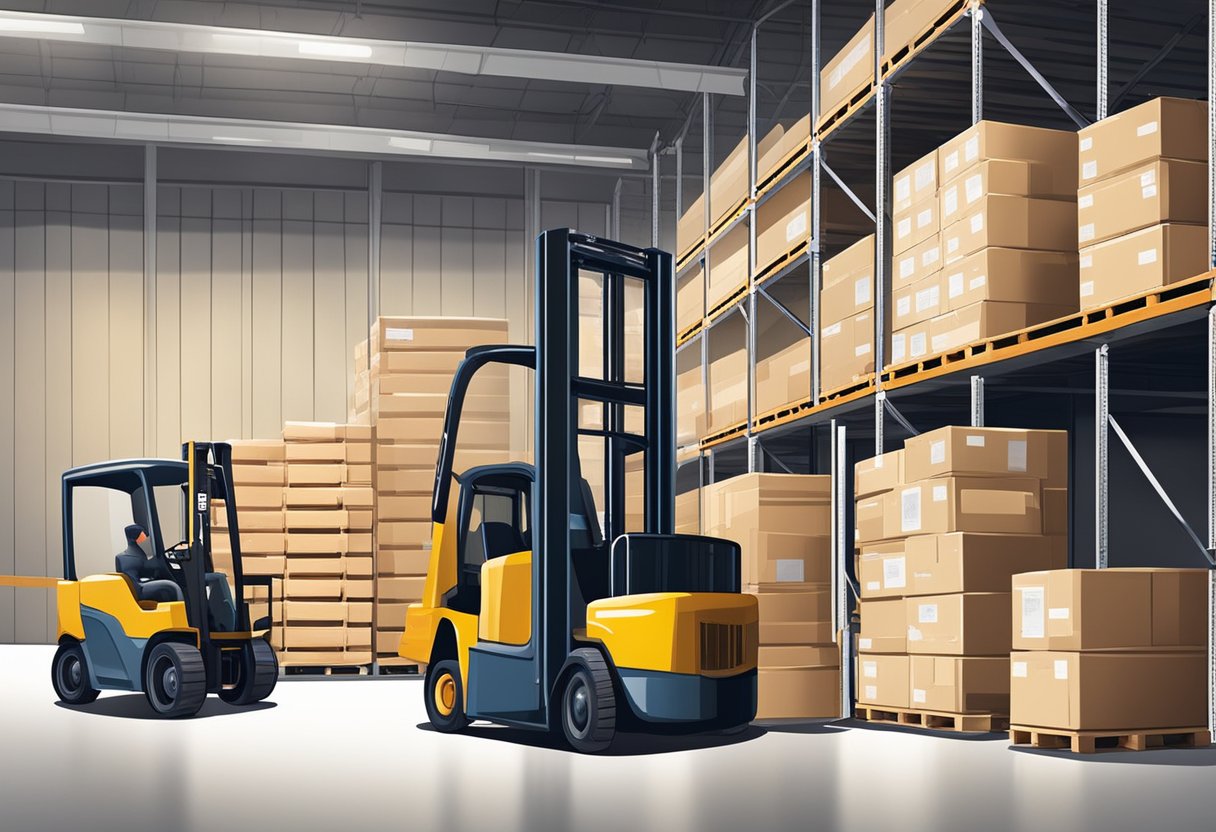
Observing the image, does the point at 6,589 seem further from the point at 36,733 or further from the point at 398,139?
the point at 36,733

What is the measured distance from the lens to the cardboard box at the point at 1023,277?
7.34 meters

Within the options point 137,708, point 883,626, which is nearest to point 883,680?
point 883,626

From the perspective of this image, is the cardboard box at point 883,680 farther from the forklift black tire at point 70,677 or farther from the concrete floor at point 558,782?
the forklift black tire at point 70,677

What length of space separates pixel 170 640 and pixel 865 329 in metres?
4.82

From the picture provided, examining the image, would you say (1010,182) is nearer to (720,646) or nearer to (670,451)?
(670,451)

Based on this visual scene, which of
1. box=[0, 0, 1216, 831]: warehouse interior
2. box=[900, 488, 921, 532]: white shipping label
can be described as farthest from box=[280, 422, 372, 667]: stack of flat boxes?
box=[900, 488, 921, 532]: white shipping label

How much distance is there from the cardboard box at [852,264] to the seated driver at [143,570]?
15.8ft

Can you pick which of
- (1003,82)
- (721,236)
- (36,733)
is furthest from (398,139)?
(36,733)

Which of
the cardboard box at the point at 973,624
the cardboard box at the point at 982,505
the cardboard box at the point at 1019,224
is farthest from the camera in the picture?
the cardboard box at the point at 1019,224

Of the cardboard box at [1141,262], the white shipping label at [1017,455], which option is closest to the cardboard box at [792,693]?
the white shipping label at [1017,455]

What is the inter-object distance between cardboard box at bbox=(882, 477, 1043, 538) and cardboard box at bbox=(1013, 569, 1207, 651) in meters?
0.76

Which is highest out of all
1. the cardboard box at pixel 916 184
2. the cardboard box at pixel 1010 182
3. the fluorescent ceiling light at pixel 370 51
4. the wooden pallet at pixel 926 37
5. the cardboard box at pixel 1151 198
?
the fluorescent ceiling light at pixel 370 51

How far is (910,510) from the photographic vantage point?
762cm

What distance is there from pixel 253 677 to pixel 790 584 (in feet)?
11.8
